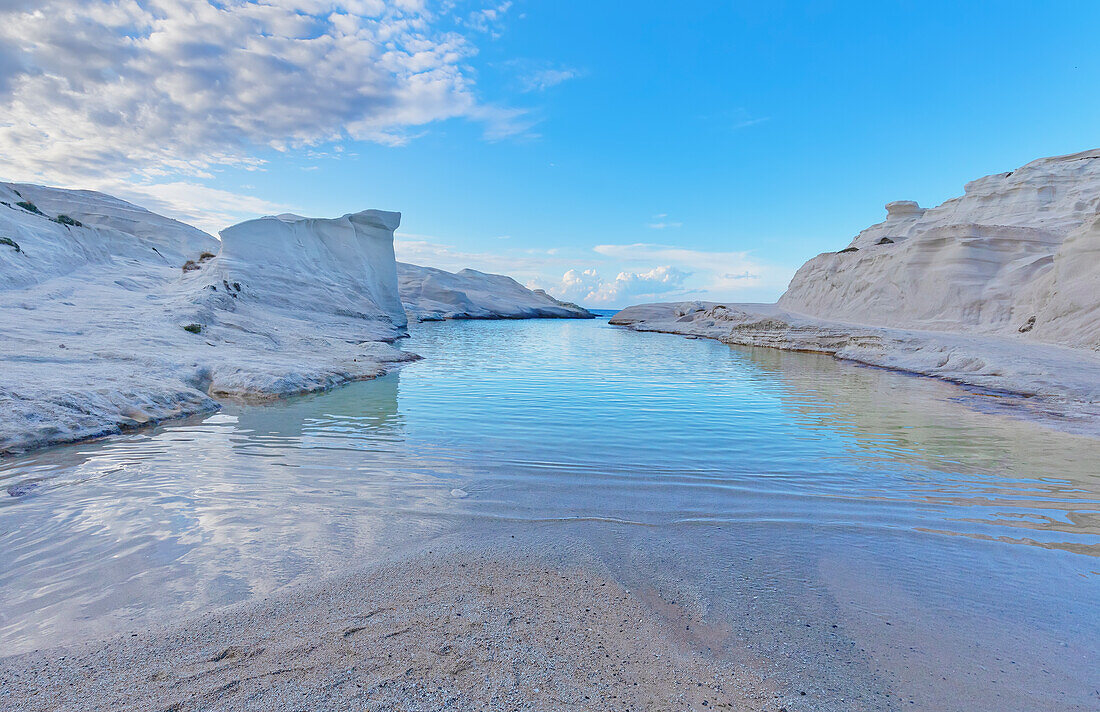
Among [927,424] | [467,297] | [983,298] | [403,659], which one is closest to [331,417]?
[403,659]

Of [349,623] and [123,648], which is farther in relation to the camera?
[349,623]

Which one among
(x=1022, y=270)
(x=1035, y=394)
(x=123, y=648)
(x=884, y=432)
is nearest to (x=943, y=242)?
(x=1022, y=270)

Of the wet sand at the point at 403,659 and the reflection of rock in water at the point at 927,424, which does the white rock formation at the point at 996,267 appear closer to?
the reflection of rock in water at the point at 927,424

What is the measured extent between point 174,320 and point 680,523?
1572cm

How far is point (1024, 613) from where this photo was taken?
3.08 m

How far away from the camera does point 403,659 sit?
Answer: 247 centimetres

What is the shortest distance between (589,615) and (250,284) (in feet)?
87.8

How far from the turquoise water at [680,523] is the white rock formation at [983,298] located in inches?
215

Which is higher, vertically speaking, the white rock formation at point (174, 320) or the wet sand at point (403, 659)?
the white rock formation at point (174, 320)

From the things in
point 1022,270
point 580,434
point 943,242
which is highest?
point 943,242

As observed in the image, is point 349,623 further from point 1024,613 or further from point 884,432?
point 884,432

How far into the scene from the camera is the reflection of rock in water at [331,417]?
769 cm

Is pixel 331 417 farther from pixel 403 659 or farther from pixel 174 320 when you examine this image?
pixel 174 320

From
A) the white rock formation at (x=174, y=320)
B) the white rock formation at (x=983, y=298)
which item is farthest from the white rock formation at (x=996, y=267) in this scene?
the white rock formation at (x=174, y=320)
